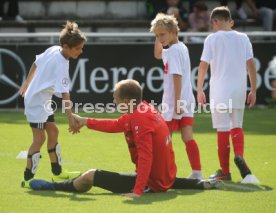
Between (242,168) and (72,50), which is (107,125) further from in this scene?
(242,168)

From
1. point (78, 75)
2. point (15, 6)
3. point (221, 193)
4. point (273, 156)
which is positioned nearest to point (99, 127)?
point (221, 193)

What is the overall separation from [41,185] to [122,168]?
1.83 m

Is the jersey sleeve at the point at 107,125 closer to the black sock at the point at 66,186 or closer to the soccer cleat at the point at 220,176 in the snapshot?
the black sock at the point at 66,186

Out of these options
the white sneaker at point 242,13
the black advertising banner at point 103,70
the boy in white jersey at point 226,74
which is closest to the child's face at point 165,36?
the boy in white jersey at point 226,74

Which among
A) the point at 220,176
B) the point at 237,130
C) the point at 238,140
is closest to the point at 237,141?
the point at 238,140

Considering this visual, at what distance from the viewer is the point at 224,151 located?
10570 millimetres

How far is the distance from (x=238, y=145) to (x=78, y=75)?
26.2 ft

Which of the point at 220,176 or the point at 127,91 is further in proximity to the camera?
the point at 220,176

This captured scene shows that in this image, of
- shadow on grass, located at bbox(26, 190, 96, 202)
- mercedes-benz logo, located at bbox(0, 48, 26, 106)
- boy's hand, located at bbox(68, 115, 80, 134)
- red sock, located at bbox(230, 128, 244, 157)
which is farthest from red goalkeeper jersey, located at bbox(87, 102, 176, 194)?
mercedes-benz logo, located at bbox(0, 48, 26, 106)

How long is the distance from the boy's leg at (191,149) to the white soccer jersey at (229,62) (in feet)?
1.20

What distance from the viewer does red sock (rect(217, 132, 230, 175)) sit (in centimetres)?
1054

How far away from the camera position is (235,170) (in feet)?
37.2

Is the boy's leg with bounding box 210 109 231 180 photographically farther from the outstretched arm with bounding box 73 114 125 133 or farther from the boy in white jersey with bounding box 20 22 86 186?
the boy in white jersey with bounding box 20 22 86 186

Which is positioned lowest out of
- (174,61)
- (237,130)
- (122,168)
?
(122,168)
